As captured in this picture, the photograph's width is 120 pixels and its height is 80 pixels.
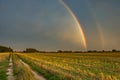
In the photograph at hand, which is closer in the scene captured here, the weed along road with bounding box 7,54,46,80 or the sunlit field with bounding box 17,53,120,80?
the sunlit field with bounding box 17,53,120,80

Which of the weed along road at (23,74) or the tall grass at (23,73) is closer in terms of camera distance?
the tall grass at (23,73)

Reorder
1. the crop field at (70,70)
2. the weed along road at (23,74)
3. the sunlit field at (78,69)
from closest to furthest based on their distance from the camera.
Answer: the sunlit field at (78,69) < the crop field at (70,70) < the weed along road at (23,74)

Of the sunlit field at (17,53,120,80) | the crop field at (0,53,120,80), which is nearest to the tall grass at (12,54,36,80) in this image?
the crop field at (0,53,120,80)

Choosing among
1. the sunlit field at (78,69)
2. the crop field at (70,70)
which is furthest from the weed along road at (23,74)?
the sunlit field at (78,69)

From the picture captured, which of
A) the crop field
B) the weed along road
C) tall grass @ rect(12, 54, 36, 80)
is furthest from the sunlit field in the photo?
tall grass @ rect(12, 54, 36, 80)

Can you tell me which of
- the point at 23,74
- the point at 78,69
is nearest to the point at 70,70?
the point at 78,69

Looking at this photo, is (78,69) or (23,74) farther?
(78,69)

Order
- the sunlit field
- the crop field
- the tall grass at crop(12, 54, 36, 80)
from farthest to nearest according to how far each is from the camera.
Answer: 1. the tall grass at crop(12, 54, 36, 80)
2. the crop field
3. the sunlit field

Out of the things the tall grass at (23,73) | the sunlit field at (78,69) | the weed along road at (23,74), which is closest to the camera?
the sunlit field at (78,69)

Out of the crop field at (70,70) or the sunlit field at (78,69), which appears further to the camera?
the crop field at (70,70)

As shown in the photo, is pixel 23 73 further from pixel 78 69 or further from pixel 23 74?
pixel 78 69

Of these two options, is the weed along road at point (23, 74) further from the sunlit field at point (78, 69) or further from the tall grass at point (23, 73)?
the sunlit field at point (78, 69)

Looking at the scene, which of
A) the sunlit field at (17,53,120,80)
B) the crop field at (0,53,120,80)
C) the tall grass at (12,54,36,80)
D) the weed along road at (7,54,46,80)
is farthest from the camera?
the weed along road at (7,54,46,80)

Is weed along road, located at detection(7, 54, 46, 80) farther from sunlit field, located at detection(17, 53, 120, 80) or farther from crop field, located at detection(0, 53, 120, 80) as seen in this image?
sunlit field, located at detection(17, 53, 120, 80)
